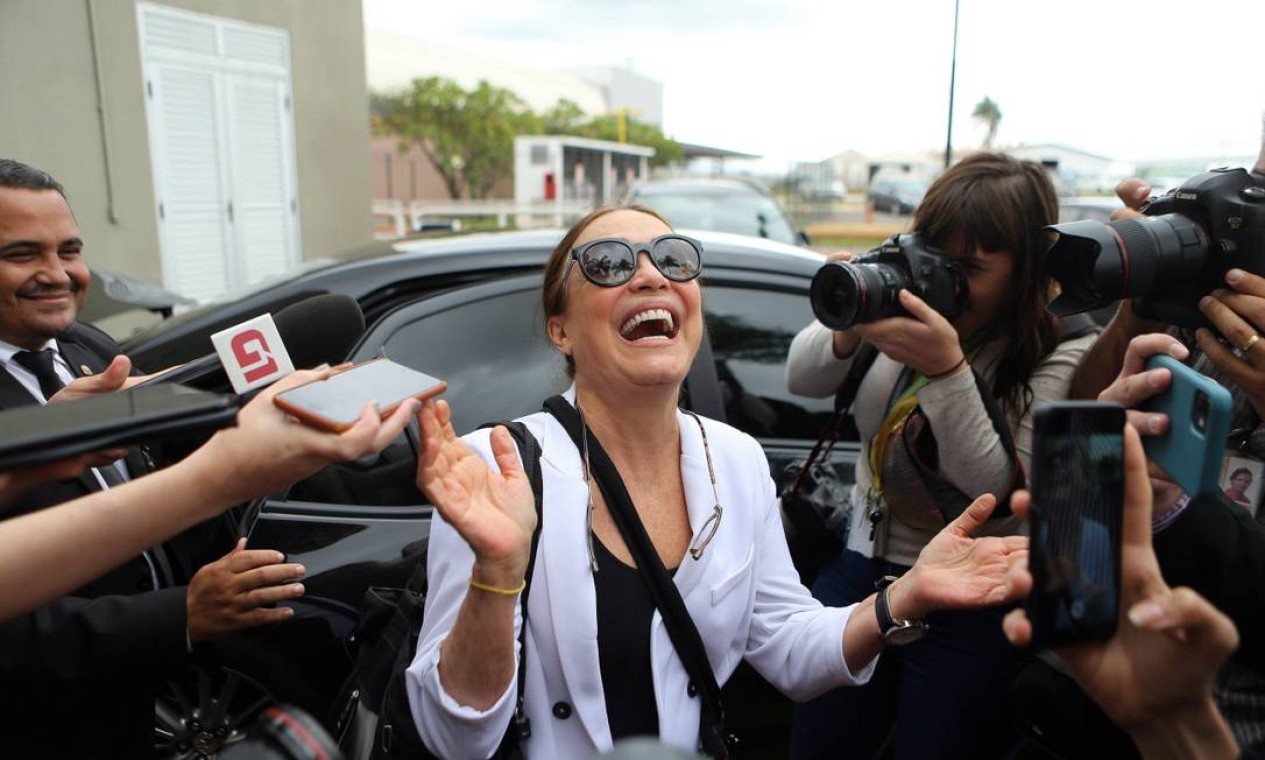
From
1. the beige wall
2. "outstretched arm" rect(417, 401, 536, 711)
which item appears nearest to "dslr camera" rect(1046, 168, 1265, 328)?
"outstretched arm" rect(417, 401, 536, 711)

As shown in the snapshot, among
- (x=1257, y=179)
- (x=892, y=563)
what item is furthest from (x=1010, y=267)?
(x=892, y=563)

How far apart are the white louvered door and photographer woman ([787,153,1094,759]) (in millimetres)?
7079

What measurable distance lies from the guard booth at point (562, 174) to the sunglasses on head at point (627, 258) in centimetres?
1573

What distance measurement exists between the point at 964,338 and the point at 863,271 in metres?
0.38

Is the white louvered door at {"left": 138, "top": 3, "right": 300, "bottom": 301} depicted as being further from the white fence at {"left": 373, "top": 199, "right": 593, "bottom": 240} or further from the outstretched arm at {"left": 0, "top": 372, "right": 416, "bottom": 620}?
the outstretched arm at {"left": 0, "top": 372, "right": 416, "bottom": 620}

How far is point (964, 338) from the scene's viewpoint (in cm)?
201

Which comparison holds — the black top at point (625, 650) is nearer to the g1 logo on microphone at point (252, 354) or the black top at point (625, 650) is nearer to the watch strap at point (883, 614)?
the watch strap at point (883, 614)

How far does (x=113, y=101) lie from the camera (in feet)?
23.2

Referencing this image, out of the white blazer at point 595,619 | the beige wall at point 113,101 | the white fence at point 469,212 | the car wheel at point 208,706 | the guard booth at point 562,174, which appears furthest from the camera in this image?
the guard booth at point 562,174

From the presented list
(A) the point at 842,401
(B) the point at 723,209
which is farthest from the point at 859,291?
(B) the point at 723,209

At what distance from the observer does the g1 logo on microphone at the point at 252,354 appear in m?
1.18

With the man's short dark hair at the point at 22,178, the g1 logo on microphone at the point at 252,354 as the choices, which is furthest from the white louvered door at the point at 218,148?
the g1 logo on microphone at the point at 252,354

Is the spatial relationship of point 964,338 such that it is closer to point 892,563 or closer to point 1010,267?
point 1010,267

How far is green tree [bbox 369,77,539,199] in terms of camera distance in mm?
25234
